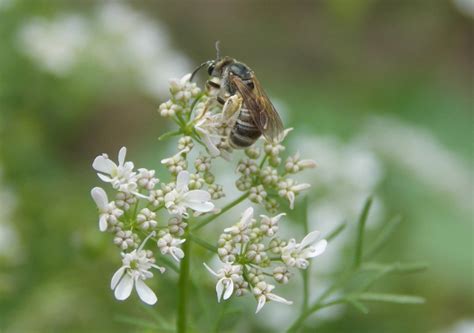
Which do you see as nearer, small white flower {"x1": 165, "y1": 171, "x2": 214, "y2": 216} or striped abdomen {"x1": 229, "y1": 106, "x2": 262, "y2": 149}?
small white flower {"x1": 165, "y1": 171, "x2": 214, "y2": 216}

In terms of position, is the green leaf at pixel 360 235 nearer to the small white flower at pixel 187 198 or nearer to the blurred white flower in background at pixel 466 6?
the small white flower at pixel 187 198

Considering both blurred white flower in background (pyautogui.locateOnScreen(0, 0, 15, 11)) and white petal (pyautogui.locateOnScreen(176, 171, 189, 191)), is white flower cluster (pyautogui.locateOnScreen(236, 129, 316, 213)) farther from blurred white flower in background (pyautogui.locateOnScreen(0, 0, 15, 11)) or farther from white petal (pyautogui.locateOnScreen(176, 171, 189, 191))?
blurred white flower in background (pyautogui.locateOnScreen(0, 0, 15, 11))

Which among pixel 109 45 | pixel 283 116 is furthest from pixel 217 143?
pixel 109 45

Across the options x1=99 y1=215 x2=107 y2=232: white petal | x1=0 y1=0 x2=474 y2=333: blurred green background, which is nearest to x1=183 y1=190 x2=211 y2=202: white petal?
x1=99 y1=215 x2=107 y2=232: white petal

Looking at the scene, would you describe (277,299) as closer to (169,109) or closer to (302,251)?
(302,251)

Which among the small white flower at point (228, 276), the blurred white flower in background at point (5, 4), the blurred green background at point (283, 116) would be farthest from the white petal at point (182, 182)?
the blurred white flower in background at point (5, 4)

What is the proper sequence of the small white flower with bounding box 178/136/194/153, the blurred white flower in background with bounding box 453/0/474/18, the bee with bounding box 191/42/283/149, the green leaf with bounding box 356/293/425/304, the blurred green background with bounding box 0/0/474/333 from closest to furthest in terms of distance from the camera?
1. the small white flower with bounding box 178/136/194/153
2. the bee with bounding box 191/42/283/149
3. the green leaf with bounding box 356/293/425/304
4. the blurred green background with bounding box 0/0/474/333
5. the blurred white flower in background with bounding box 453/0/474/18

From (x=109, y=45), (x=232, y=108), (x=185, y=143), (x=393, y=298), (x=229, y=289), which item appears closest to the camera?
(x=229, y=289)
